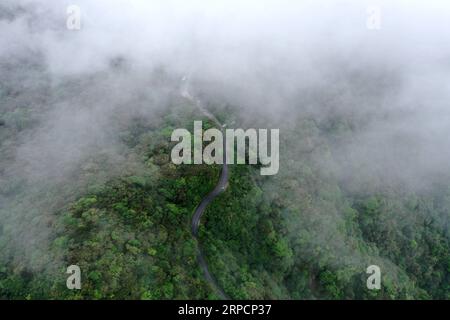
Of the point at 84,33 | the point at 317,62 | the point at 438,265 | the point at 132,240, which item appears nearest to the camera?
the point at 132,240

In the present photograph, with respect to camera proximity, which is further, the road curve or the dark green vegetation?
the road curve

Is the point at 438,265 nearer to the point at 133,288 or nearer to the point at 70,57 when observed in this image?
the point at 133,288

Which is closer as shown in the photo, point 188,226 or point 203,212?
point 188,226

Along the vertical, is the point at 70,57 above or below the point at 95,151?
above

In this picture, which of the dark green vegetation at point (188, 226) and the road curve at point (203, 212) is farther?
the road curve at point (203, 212)

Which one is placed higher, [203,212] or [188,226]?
[203,212]
